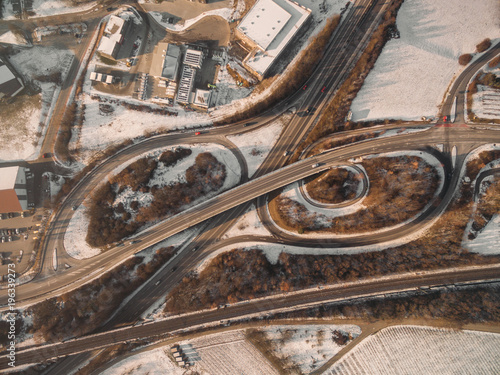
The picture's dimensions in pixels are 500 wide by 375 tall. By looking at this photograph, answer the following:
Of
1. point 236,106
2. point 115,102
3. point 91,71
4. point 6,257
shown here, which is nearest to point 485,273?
point 236,106

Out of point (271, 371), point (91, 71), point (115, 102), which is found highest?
point (91, 71)

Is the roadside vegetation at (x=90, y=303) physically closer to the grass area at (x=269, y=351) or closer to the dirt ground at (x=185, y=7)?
the grass area at (x=269, y=351)

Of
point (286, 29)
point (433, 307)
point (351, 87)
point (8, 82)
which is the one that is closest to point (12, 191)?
point (8, 82)

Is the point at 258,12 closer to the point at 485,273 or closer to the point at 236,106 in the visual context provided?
the point at 236,106

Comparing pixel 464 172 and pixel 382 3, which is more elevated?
pixel 382 3

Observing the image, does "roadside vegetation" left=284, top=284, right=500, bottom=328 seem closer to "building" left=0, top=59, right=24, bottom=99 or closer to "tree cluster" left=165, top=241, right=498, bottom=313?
"tree cluster" left=165, top=241, right=498, bottom=313

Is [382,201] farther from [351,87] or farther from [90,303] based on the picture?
[90,303]
